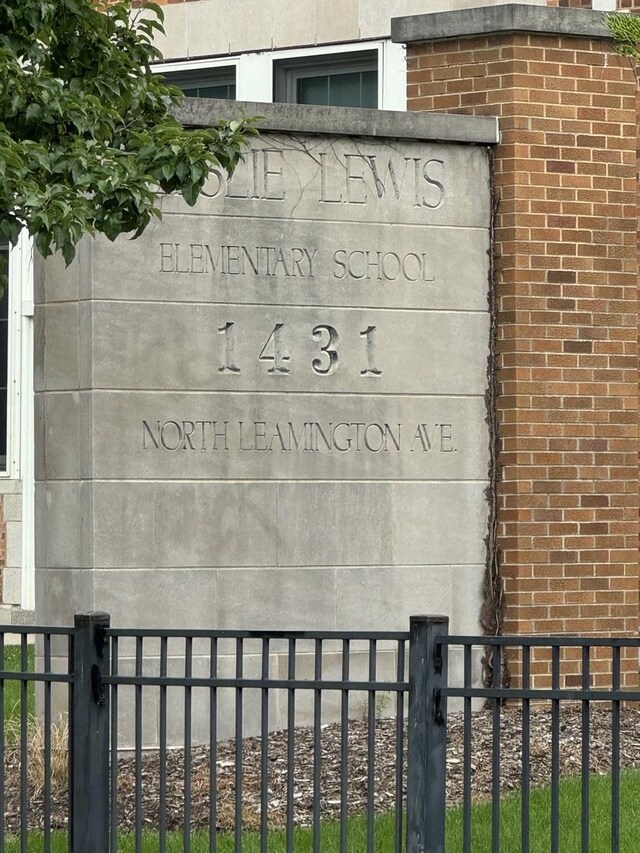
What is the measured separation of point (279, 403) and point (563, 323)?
1809 mm

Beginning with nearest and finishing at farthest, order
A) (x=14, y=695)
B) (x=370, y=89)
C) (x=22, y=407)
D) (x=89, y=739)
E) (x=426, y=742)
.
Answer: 1. (x=426, y=742)
2. (x=89, y=739)
3. (x=14, y=695)
4. (x=370, y=89)
5. (x=22, y=407)

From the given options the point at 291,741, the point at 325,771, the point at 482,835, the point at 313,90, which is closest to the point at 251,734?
the point at 325,771

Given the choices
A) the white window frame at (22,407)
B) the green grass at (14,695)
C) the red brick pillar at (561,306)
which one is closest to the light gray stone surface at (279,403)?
the red brick pillar at (561,306)

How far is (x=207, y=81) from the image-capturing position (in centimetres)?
1338

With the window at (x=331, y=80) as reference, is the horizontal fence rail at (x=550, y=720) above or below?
below

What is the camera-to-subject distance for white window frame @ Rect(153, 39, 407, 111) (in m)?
12.4

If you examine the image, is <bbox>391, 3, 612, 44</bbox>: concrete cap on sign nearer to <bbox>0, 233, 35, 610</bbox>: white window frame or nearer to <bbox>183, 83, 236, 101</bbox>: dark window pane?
<bbox>183, 83, 236, 101</bbox>: dark window pane

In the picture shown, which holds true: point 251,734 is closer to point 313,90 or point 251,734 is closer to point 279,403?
point 279,403

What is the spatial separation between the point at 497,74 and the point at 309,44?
3.51m

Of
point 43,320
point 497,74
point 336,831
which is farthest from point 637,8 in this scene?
point 336,831

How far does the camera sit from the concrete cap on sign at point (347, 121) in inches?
350

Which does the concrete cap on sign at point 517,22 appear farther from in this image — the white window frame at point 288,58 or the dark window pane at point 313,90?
the dark window pane at point 313,90

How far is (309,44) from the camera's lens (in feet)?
41.9

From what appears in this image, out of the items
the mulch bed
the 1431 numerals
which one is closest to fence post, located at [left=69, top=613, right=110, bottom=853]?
the mulch bed
